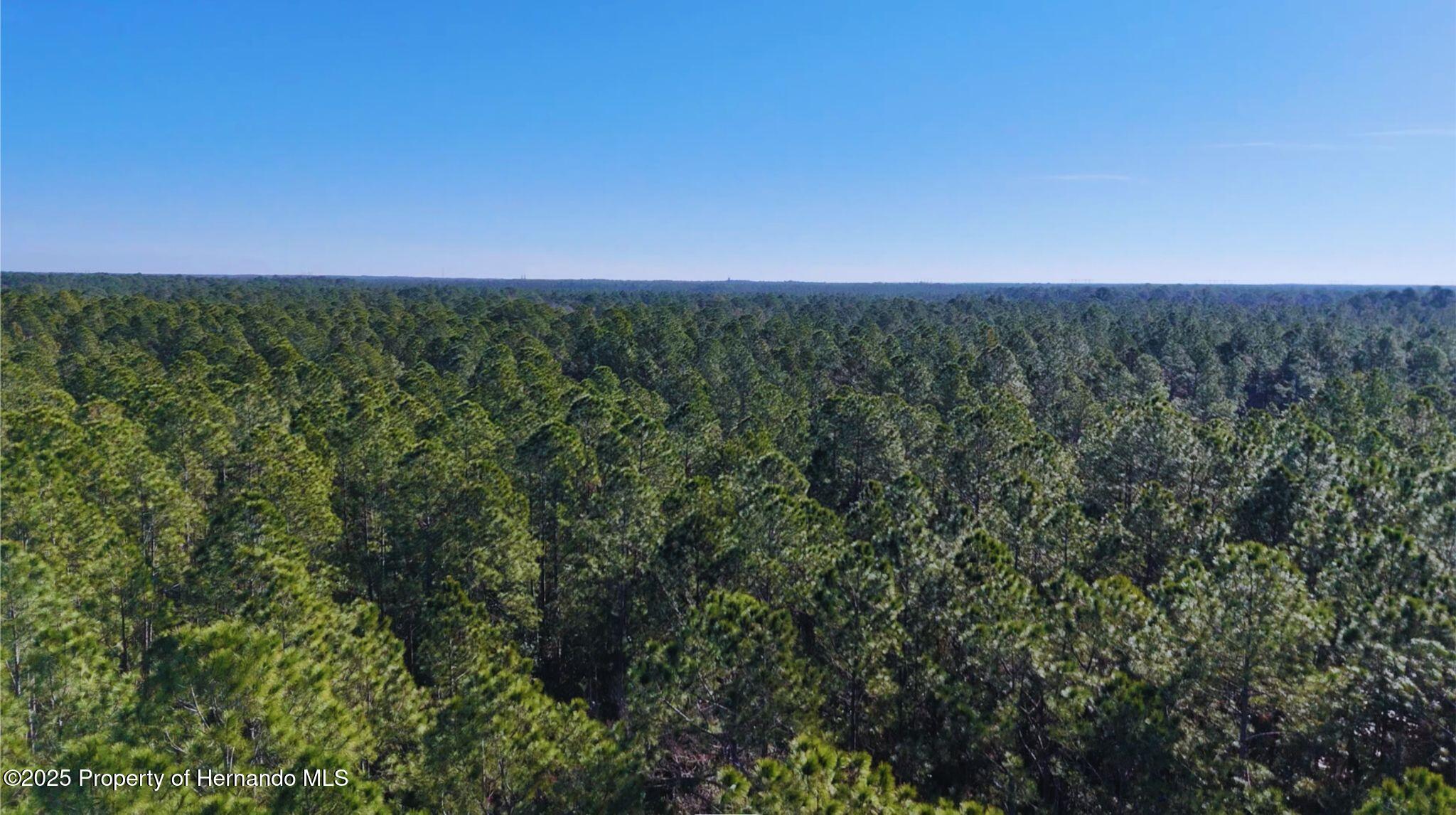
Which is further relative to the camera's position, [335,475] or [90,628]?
[335,475]

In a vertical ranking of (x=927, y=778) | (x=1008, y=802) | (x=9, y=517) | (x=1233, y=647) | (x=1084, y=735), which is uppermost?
(x=9, y=517)

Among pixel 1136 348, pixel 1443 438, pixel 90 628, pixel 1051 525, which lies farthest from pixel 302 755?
pixel 1136 348

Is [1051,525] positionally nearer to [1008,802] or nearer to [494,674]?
[1008,802]

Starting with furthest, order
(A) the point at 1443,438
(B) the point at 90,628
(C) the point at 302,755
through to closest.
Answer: (A) the point at 1443,438 < (B) the point at 90,628 < (C) the point at 302,755

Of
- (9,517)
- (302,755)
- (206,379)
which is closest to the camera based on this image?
(302,755)

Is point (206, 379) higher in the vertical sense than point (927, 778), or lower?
higher

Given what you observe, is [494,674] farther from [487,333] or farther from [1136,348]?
[1136,348]
